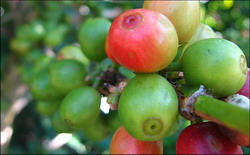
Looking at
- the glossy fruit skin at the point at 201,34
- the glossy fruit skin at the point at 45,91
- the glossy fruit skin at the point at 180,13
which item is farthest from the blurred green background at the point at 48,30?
the glossy fruit skin at the point at 180,13

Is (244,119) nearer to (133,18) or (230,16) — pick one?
(133,18)

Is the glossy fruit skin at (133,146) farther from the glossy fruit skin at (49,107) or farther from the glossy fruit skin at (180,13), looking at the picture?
the glossy fruit skin at (49,107)

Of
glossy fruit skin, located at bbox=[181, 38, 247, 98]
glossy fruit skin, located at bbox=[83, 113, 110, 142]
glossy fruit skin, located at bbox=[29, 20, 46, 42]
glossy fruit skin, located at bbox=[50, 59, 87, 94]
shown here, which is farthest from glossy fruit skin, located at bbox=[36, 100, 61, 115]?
glossy fruit skin, located at bbox=[29, 20, 46, 42]

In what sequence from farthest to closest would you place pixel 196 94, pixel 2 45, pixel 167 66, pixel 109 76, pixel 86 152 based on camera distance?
1. pixel 2 45
2. pixel 86 152
3. pixel 109 76
4. pixel 167 66
5. pixel 196 94

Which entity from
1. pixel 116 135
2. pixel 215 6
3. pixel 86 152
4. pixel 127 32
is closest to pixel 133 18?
pixel 127 32

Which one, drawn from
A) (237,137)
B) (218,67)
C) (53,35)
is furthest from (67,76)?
(53,35)

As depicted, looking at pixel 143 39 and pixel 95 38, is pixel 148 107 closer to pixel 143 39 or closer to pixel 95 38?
pixel 143 39
